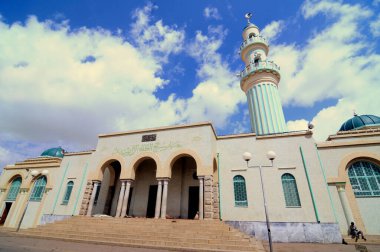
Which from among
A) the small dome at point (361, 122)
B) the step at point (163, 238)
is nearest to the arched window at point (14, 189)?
the step at point (163, 238)

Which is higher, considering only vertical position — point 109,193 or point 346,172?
point 346,172

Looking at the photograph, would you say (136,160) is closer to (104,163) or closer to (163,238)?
(104,163)

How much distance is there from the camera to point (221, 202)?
11.6 meters

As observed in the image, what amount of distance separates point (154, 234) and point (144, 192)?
608 centimetres

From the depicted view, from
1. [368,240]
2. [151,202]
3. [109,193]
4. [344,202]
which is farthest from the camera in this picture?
[109,193]

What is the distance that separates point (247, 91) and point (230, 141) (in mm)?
6556

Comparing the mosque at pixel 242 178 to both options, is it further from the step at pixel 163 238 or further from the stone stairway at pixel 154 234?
the step at pixel 163 238

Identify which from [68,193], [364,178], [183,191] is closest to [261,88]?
[364,178]

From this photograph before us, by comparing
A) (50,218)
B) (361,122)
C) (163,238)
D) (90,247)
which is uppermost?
(361,122)

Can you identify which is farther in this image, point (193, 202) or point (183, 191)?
point (183, 191)

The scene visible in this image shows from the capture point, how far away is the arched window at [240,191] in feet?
37.2

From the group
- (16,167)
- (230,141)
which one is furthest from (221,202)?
(16,167)

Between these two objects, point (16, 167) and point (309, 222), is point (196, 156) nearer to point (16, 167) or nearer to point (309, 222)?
point (309, 222)

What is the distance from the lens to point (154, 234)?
8.81m
